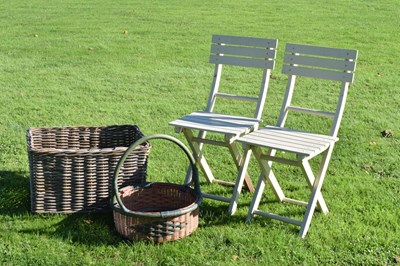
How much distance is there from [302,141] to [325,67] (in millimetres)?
727

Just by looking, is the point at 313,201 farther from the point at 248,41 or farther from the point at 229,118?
the point at 248,41

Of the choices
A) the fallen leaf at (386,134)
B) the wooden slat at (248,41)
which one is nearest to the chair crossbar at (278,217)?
the wooden slat at (248,41)

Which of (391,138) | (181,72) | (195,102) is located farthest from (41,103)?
(391,138)

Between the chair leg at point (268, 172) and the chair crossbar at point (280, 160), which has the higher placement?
the chair crossbar at point (280, 160)

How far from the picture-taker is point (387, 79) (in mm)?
10547

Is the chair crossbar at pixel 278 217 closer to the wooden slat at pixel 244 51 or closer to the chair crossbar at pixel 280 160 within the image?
the chair crossbar at pixel 280 160

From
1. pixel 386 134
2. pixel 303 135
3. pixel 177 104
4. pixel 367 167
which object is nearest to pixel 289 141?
pixel 303 135

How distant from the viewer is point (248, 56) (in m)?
5.90

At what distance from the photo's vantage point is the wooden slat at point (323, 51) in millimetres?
5289

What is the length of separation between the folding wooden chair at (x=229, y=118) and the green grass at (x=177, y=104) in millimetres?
390

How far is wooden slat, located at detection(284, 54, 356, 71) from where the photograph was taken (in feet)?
17.4

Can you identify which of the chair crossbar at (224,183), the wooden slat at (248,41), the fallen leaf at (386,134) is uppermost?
the wooden slat at (248,41)

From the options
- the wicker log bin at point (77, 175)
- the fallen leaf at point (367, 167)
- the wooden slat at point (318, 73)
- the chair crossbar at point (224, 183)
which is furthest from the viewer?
the fallen leaf at point (367, 167)

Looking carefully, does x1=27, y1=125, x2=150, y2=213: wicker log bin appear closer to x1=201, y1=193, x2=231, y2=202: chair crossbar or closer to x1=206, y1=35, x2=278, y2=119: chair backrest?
x1=201, y1=193, x2=231, y2=202: chair crossbar
